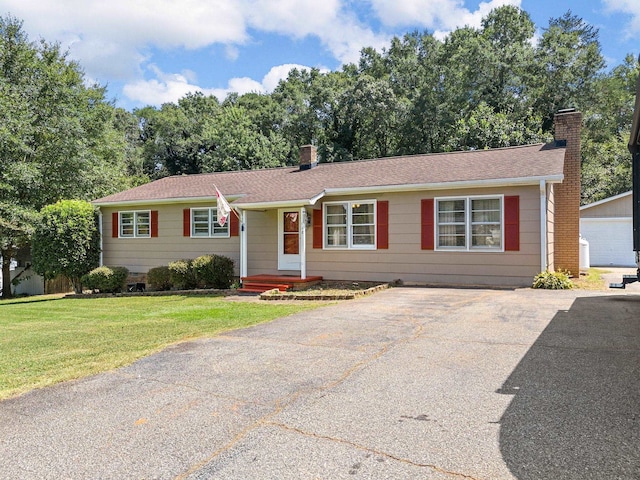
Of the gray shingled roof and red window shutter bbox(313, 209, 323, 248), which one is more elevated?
the gray shingled roof

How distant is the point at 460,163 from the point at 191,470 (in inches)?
485

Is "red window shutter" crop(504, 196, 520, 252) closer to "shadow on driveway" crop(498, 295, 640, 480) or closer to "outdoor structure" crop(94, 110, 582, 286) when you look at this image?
"outdoor structure" crop(94, 110, 582, 286)

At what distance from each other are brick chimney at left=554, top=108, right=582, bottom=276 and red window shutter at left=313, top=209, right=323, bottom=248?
6.83 meters

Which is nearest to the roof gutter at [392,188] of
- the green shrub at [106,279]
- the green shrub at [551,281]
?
the green shrub at [551,281]

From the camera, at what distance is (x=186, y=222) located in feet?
50.8

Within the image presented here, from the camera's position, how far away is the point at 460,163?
Answer: 13.3 m

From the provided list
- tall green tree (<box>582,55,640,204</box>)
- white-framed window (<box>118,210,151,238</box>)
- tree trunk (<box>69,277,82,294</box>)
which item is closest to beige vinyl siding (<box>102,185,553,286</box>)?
white-framed window (<box>118,210,151,238</box>)

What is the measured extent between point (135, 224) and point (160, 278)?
325 centimetres

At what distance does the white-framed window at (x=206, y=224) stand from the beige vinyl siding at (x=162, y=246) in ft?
0.57

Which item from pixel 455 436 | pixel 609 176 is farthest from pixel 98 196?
pixel 609 176

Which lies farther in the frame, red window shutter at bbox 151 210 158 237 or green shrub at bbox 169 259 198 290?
red window shutter at bbox 151 210 158 237

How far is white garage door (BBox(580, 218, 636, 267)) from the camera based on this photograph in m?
19.2

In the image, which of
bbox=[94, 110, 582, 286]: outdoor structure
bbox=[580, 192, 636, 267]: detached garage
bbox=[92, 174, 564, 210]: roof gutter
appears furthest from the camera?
bbox=[580, 192, 636, 267]: detached garage

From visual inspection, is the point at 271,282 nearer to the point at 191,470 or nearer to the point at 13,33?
the point at 191,470
